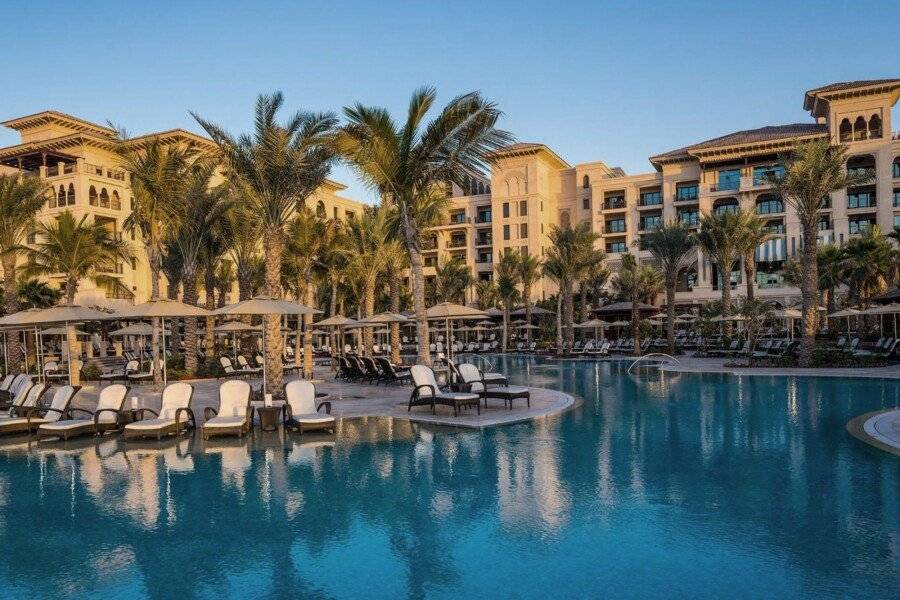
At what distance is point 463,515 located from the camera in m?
6.66

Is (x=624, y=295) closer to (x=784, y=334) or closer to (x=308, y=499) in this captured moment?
(x=784, y=334)

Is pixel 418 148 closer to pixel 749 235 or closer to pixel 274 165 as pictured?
pixel 274 165

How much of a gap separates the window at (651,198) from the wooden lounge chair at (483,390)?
4966cm

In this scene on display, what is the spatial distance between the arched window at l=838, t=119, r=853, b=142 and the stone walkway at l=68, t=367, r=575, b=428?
46068 mm

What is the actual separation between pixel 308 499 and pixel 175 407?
5.53m

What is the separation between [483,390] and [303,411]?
397 centimetres

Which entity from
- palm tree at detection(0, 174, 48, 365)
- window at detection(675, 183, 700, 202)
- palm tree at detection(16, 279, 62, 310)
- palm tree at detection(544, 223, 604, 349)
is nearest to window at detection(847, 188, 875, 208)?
window at detection(675, 183, 700, 202)

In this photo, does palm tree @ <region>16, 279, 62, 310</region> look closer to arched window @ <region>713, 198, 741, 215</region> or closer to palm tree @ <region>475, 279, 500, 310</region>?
palm tree @ <region>475, 279, 500, 310</region>

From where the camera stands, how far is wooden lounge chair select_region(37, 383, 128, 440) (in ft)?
37.3

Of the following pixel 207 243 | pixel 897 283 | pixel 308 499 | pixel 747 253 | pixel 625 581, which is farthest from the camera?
pixel 897 283

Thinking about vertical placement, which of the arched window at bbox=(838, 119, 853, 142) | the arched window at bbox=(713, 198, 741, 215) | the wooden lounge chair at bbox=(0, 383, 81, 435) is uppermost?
the arched window at bbox=(838, 119, 853, 142)

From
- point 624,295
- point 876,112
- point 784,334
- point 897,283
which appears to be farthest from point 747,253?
point 876,112

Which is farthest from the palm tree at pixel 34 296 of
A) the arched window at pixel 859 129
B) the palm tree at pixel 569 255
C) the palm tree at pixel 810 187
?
the arched window at pixel 859 129

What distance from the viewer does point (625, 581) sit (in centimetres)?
500
